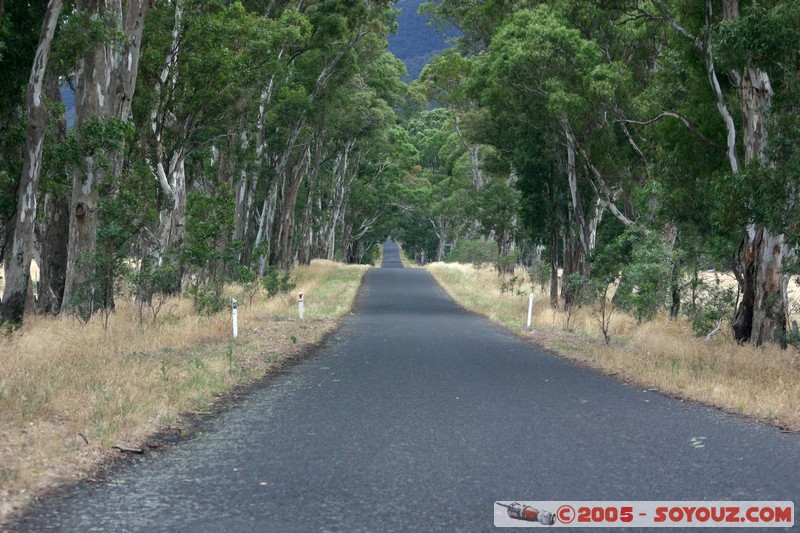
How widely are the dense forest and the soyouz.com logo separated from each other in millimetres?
7546

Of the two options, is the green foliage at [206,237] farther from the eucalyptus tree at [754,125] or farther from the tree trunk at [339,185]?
the tree trunk at [339,185]

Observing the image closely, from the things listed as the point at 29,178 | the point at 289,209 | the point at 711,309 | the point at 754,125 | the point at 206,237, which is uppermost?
the point at 754,125

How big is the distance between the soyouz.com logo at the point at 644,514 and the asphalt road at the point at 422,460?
0.15 m

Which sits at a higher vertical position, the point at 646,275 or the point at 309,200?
the point at 309,200

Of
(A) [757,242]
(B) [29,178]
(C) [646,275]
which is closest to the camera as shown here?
(A) [757,242]

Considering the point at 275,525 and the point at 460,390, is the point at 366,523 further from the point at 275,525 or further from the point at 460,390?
the point at 460,390

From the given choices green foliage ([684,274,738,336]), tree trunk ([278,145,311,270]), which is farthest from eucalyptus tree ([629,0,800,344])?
tree trunk ([278,145,311,270])

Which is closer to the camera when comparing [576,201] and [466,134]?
[576,201]

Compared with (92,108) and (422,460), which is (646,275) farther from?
(422,460)

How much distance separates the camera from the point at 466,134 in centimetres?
3488

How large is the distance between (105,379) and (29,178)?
8.22 meters

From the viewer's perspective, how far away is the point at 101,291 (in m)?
16.9

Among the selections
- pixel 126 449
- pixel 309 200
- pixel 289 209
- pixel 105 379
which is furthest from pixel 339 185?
pixel 126 449

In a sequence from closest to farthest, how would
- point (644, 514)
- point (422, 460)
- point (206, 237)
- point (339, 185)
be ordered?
1. point (644, 514)
2. point (422, 460)
3. point (206, 237)
4. point (339, 185)
